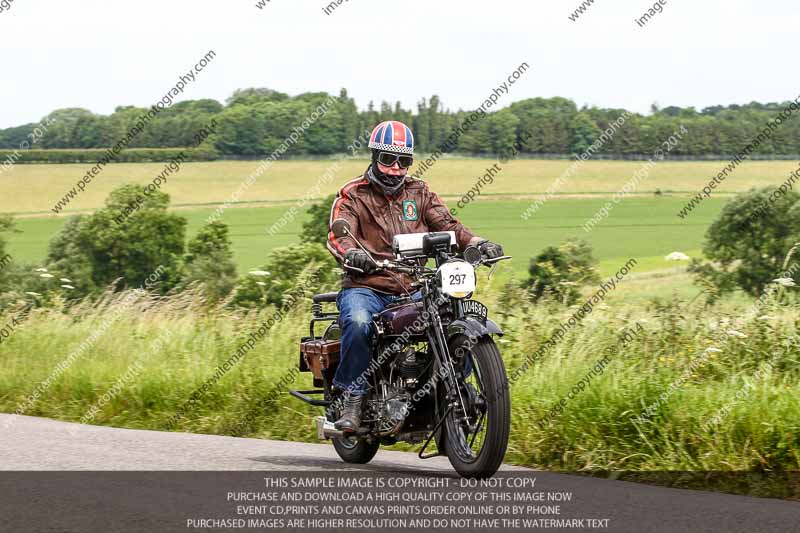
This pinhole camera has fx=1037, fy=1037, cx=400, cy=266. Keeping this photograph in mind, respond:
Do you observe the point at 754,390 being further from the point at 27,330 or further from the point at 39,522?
the point at 27,330

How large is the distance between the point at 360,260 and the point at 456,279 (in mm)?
671

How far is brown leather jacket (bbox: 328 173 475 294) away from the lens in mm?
7152

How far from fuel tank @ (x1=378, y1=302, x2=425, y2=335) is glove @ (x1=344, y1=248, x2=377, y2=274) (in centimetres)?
33

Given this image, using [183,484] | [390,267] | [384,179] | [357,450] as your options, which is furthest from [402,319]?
[183,484]

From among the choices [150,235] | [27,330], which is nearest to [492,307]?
[27,330]

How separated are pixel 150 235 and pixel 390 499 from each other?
41.5 metres

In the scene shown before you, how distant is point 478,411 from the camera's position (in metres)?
6.24

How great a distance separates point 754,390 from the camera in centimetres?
741

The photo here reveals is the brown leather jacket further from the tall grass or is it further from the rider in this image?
the tall grass

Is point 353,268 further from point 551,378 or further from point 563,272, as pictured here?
point 563,272

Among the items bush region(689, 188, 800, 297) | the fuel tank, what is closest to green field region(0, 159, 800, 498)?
the fuel tank

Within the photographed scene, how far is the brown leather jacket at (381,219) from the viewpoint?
7152 mm

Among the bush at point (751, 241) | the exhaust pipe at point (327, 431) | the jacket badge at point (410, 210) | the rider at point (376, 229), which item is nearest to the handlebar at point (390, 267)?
the rider at point (376, 229)

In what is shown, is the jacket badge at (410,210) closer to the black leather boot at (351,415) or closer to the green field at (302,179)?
the black leather boot at (351,415)
